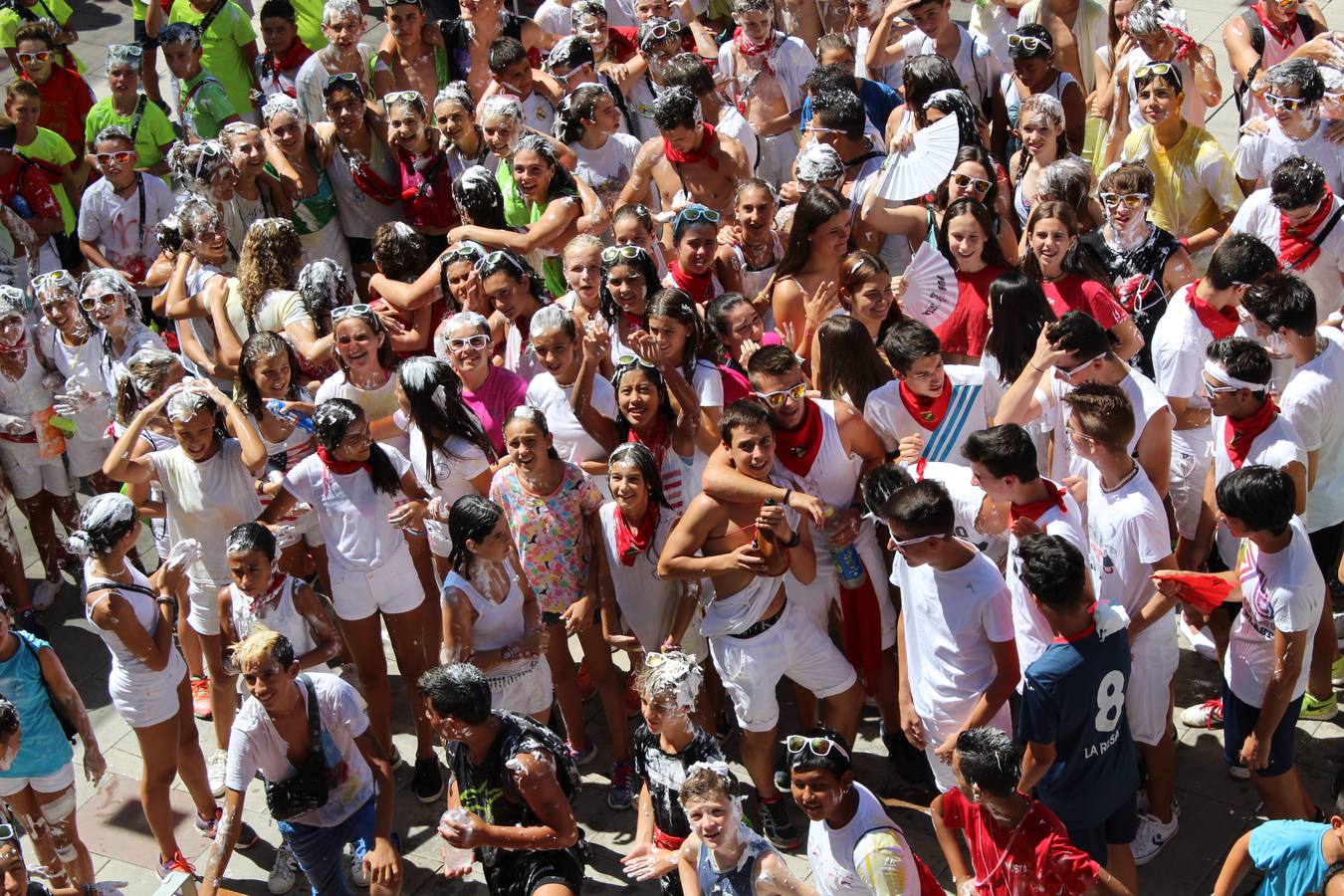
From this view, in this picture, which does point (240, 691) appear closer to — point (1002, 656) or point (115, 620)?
point (115, 620)

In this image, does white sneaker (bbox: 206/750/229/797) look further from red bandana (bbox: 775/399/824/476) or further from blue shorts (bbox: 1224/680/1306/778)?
blue shorts (bbox: 1224/680/1306/778)

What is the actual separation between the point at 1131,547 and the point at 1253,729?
798 mm

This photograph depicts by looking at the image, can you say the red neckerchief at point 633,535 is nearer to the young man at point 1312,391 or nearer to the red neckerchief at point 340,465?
the red neckerchief at point 340,465

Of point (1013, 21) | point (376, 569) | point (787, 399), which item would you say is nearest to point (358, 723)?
point (376, 569)

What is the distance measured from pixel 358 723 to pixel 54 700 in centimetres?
140

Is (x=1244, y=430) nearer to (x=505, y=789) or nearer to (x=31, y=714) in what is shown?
(x=505, y=789)

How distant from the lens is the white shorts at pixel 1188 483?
632 centimetres

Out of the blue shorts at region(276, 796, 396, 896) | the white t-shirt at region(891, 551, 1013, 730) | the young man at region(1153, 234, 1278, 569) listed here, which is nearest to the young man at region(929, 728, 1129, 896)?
the white t-shirt at region(891, 551, 1013, 730)

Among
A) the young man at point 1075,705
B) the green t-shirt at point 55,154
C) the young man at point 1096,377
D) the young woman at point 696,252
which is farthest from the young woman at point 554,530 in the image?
the green t-shirt at point 55,154

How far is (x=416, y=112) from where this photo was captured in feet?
27.8

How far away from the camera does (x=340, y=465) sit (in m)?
6.46

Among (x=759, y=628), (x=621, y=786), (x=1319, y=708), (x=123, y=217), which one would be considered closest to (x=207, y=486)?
(x=621, y=786)

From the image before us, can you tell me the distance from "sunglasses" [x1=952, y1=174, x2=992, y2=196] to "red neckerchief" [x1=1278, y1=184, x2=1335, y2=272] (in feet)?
4.34

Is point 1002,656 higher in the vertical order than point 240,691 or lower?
higher
